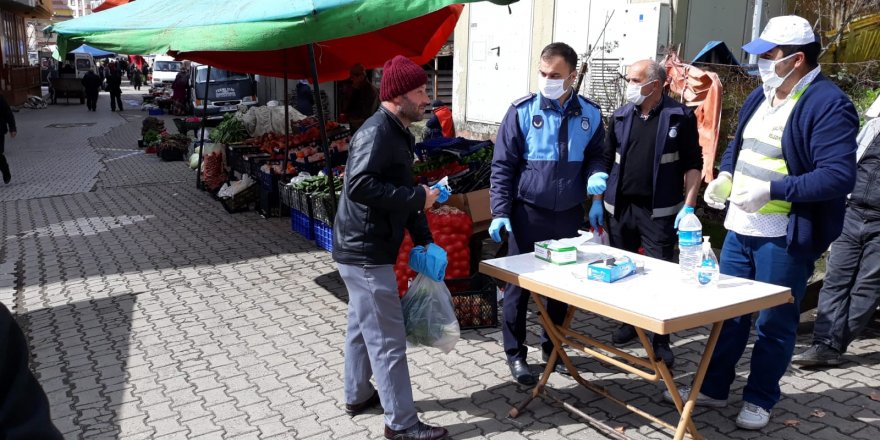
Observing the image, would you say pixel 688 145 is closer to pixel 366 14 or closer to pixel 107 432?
pixel 366 14

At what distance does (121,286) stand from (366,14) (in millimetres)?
3479

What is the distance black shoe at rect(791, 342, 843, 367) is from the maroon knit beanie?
312cm

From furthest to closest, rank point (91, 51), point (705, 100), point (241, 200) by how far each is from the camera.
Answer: point (91, 51) < point (241, 200) < point (705, 100)

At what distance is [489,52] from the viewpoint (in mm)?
11695

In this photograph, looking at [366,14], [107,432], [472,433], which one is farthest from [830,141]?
[107,432]

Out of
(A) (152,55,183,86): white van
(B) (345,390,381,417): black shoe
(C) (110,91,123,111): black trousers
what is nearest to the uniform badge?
(B) (345,390,381,417): black shoe

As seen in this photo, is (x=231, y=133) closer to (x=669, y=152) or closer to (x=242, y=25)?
(x=242, y=25)

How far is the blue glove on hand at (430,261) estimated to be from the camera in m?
3.74

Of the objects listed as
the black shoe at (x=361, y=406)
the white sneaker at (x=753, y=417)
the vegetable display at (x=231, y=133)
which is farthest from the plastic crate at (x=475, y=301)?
the vegetable display at (x=231, y=133)

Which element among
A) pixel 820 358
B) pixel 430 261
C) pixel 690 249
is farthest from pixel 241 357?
pixel 820 358

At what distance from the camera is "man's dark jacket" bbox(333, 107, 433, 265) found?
337cm

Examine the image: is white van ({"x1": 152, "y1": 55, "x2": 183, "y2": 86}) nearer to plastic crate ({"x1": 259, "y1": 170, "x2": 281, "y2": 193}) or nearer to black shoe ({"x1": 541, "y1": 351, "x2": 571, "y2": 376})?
plastic crate ({"x1": 259, "y1": 170, "x2": 281, "y2": 193})

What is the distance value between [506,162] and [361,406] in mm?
1652

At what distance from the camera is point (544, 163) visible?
4121mm
